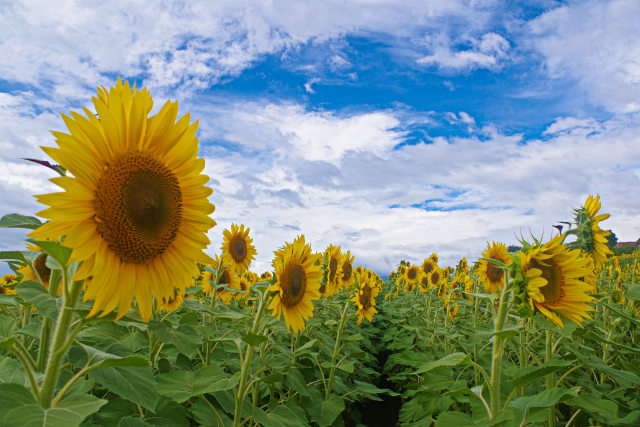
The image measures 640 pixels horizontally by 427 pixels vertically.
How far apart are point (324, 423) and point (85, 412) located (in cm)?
278

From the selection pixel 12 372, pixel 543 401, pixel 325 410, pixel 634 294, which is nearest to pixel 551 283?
pixel 634 294

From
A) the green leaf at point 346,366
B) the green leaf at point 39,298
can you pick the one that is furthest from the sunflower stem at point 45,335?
the green leaf at point 346,366

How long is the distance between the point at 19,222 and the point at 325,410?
3134 mm

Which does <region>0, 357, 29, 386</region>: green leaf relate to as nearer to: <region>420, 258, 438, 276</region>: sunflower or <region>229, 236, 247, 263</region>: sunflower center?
<region>229, 236, 247, 263</region>: sunflower center

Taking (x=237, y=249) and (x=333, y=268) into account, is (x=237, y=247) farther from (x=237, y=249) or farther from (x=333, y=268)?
(x=333, y=268)

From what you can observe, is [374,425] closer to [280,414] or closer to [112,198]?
[280,414]

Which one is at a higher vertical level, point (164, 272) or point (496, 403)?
point (164, 272)

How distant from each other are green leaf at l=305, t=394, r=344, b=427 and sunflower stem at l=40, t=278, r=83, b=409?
2673 millimetres

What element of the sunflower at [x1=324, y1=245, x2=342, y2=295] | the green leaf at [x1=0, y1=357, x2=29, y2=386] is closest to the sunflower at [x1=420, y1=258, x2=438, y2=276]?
the sunflower at [x1=324, y1=245, x2=342, y2=295]

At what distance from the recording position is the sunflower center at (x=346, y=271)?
24.6ft

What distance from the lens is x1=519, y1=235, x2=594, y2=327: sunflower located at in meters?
2.93

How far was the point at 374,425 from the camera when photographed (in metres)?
6.40

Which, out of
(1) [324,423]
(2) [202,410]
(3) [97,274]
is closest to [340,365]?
(1) [324,423]

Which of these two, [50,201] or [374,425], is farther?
[374,425]
